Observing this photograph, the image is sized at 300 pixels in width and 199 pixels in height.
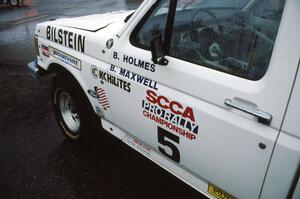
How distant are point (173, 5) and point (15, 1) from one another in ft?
44.8

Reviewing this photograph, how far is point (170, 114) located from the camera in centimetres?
198

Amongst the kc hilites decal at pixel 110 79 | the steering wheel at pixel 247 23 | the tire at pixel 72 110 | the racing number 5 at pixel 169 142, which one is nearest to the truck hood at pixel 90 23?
the kc hilites decal at pixel 110 79

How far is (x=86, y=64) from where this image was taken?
104 inches

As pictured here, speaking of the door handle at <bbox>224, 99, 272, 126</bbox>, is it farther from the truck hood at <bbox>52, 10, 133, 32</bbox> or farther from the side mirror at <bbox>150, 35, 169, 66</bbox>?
the truck hood at <bbox>52, 10, 133, 32</bbox>

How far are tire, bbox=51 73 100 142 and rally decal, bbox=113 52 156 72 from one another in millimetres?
785

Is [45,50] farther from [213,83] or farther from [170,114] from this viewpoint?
[213,83]

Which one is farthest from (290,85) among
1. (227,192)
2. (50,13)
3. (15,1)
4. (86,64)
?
(15,1)

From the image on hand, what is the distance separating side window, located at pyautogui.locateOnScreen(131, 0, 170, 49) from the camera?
2066 millimetres

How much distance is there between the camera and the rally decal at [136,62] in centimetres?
206

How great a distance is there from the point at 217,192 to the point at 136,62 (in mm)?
1032

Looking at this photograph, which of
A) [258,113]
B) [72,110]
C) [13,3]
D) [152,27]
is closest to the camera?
[258,113]

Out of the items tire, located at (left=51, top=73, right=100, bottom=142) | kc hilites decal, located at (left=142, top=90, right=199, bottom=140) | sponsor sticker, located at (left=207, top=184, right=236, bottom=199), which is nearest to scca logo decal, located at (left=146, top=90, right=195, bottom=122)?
kc hilites decal, located at (left=142, top=90, right=199, bottom=140)

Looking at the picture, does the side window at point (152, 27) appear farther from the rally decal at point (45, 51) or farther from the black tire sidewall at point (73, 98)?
the rally decal at point (45, 51)

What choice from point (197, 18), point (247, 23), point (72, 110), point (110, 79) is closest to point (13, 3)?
point (72, 110)
